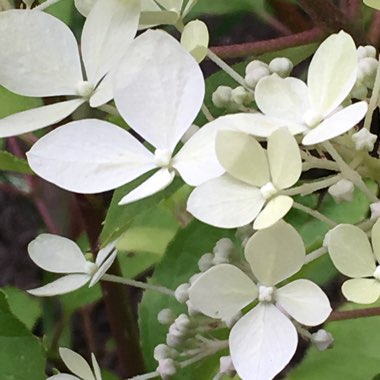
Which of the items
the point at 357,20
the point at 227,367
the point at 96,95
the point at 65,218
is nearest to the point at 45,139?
the point at 96,95

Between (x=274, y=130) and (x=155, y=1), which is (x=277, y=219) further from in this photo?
(x=155, y=1)

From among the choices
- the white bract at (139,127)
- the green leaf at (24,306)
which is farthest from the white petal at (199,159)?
the green leaf at (24,306)

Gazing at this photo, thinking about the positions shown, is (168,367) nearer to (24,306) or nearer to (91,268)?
(91,268)

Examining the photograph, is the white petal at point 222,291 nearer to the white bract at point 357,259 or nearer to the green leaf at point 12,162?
the white bract at point 357,259

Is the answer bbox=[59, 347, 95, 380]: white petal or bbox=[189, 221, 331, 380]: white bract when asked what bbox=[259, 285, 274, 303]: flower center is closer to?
bbox=[189, 221, 331, 380]: white bract

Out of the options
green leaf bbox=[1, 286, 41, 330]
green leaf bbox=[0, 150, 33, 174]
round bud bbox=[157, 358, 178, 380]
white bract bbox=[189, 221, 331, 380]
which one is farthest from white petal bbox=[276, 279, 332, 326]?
green leaf bbox=[1, 286, 41, 330]

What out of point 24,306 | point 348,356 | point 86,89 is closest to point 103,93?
point 86,89
